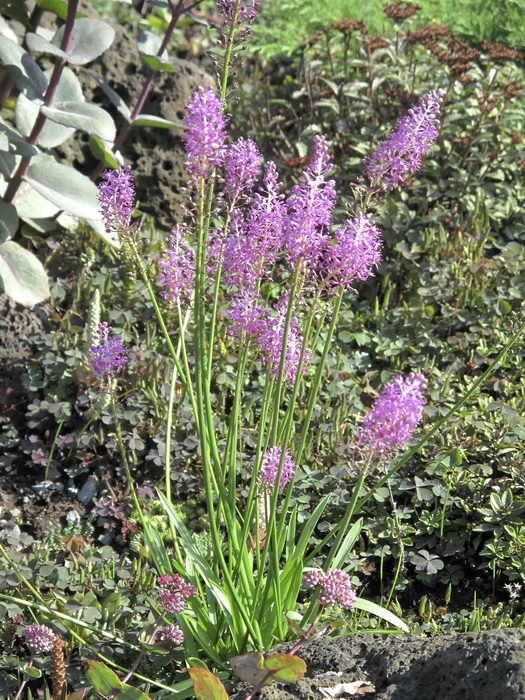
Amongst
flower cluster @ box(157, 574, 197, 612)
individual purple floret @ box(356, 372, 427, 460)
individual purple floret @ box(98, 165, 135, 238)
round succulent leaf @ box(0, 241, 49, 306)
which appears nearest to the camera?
individual purple floret @ box(356, 372, 427, 460)

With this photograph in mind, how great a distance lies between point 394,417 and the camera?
1.84m

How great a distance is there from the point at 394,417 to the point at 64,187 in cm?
260

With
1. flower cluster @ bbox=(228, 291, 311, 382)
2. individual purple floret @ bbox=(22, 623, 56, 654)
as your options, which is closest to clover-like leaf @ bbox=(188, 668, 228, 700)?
individual purple floret @ bbox=(22, 623, 56, 654)

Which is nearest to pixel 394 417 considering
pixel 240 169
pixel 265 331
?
pixel 265 331

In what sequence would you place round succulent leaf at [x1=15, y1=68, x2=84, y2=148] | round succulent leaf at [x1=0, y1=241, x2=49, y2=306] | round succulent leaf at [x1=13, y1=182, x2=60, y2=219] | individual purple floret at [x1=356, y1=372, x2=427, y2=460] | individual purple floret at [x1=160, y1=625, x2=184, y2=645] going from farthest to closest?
1. round succulent leaf at [x1=13, y1=182, x2=60, y2=219]
2. round succulent leaf at [x1=15, y1=68, x2=84, y2=148]
3. round succulent leaf at [x1=0, y1=241, x2=49, y2=306]
4. individual purple floret at [x1=160, y1=625, x2=184, y2=645]
5. individual purple floret at [x1=356, y1=372, x2=427, y2=460]

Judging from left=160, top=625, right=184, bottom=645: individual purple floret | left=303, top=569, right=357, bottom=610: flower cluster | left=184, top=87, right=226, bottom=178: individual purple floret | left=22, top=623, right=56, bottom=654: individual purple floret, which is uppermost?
left=184, top=87, right=226, bottom=178: individual purple floret

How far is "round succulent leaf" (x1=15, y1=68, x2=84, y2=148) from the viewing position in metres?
3.99

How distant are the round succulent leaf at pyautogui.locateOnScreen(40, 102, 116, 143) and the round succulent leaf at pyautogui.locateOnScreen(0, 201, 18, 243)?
467 mm

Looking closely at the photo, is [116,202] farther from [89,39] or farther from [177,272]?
[89,39]

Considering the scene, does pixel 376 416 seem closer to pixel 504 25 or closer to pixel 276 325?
pixel 276 325

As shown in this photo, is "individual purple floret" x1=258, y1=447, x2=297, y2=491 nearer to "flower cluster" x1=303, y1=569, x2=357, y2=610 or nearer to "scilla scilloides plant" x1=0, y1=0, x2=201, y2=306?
"flower cluster" x1=303, y1=569, x2=357, y2=610

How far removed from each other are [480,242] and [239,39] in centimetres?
298

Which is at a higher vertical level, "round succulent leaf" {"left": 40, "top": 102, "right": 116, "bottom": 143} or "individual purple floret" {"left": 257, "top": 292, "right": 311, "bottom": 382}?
"round succulent leaf" {"left": 40, "top": 102, "right": 116, "bottom": 143}

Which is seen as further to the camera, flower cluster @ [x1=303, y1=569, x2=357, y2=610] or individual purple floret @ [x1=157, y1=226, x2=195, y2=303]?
individual purple floret @ [x1=157, y1=226, x2=195, y2=303]
